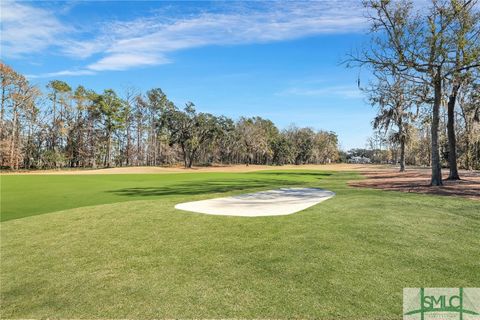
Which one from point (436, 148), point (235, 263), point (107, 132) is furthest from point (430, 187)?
point (107, 132)

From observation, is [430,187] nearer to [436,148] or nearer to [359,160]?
[436,148]

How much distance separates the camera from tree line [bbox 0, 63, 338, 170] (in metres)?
49.3

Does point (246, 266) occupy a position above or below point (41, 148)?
below

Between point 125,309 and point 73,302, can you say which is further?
point 73,302

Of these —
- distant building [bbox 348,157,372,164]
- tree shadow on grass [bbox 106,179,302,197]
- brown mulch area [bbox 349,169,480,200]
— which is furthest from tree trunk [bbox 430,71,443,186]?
distant building [bbox 348,157,372,164]

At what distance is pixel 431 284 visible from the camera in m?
4.04

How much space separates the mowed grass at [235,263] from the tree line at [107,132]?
50.5 metres

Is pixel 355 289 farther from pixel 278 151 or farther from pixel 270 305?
pixel 278 151

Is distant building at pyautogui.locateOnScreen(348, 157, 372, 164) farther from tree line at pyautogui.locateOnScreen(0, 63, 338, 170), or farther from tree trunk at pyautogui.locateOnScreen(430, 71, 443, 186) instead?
tree trunk at pyautogui.locateOnScreen(430, 71, 443, 186)

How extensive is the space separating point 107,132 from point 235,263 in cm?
6611

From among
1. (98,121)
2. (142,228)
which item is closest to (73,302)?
(142,228)

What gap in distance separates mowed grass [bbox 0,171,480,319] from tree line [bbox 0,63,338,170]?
50.5 m

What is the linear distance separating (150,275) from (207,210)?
195 inches

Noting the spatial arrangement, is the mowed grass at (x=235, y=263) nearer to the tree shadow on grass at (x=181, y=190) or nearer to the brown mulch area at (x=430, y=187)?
the brown mulch area at (x=430, y=187)
